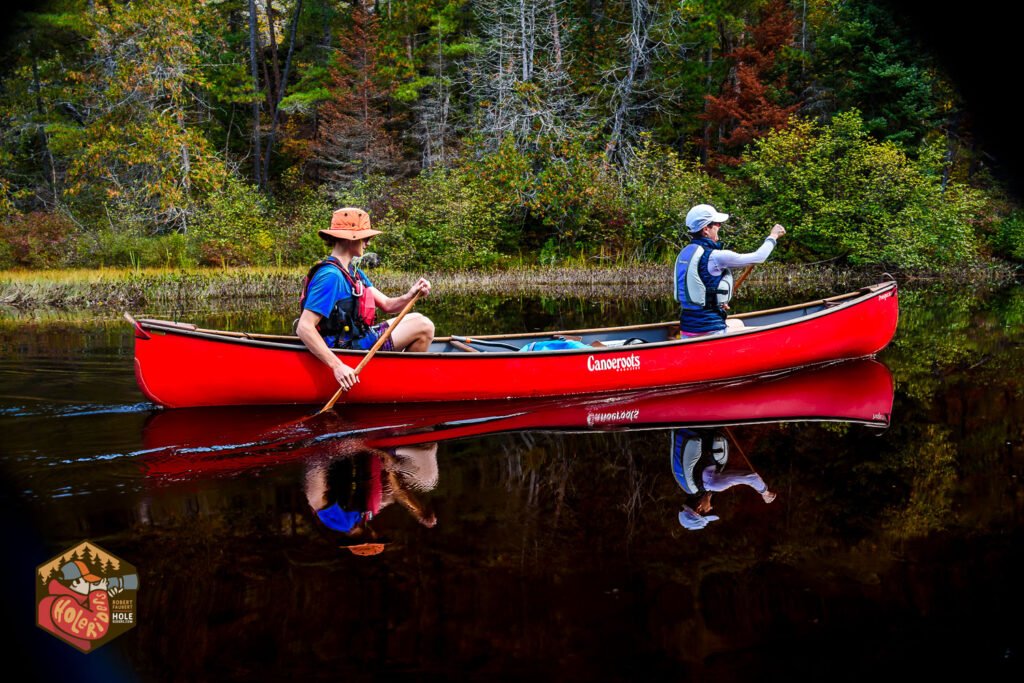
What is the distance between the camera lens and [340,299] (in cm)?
575

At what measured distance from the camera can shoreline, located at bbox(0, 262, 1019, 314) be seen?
14.6 metres

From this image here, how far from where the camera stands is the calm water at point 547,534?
2.53m

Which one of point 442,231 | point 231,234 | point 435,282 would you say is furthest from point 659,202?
point 231,234

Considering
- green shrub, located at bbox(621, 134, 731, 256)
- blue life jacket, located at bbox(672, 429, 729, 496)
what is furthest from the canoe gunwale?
green shrub, located at bbox(621, 134, 731, 256)

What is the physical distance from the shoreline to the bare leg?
9.15 metres

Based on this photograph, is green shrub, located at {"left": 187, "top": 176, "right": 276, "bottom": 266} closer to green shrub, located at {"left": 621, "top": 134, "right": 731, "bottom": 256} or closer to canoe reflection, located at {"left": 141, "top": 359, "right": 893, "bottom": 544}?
green shrub, located at {"left": 621, "top": 134, "right": 731, "bottom": 256}

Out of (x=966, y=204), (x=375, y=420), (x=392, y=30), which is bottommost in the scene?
(x=375, y=420)

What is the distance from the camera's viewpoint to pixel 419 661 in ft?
8.14

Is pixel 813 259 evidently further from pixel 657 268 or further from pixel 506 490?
pixel 506 490

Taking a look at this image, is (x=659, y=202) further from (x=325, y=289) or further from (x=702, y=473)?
(x=702, y=473)

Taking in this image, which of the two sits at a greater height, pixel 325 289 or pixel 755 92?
pixel 755 92

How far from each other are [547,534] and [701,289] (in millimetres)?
3745

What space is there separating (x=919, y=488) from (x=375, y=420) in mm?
3649

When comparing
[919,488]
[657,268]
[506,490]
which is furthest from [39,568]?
[657,268]
